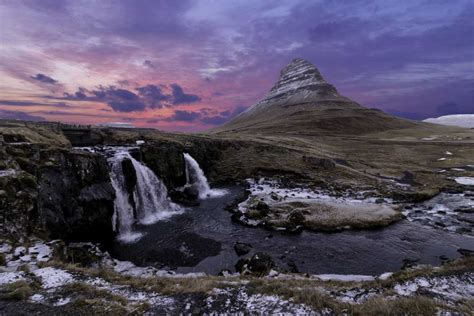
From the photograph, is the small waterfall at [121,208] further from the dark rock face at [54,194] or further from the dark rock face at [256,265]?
the dark rock face at [256,265]

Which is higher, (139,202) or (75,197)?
(75,197)

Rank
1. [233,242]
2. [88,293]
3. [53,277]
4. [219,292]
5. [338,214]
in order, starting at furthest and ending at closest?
[338,214]
[233,242]
[53,277]
[219,292]
[88,293]

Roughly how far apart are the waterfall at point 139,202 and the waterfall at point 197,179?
8498mm

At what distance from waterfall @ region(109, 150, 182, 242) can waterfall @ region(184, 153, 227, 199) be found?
850cm

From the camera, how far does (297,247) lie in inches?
994

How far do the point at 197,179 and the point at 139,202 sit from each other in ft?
54.5

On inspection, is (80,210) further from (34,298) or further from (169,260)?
(34,298)

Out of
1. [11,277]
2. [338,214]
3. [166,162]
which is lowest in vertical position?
[338,214]

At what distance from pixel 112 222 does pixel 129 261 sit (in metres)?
7.01

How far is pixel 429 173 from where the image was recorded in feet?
202

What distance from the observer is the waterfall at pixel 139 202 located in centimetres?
2878

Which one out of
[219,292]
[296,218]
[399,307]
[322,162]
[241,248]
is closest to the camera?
[399,307]

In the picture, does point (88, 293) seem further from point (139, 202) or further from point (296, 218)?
point (296, 218)

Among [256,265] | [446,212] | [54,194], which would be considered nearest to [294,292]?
[256,265]
